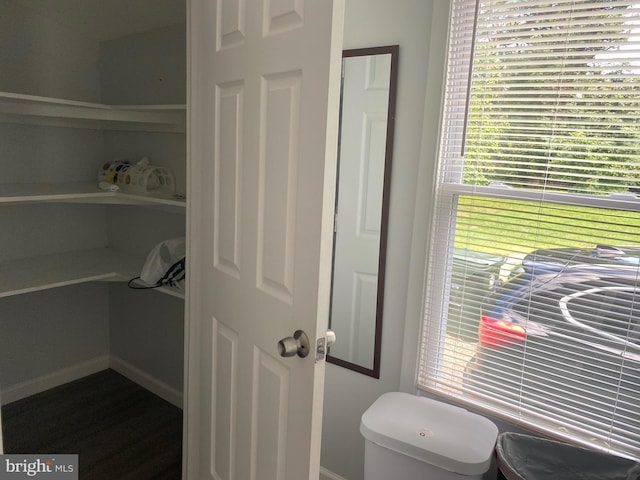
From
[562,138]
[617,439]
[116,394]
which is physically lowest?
[116,394]

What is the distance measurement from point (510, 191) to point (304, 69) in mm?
809

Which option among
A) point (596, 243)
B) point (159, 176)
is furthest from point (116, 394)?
point (596, 243)

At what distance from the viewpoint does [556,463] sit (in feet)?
4.24

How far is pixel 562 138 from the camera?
1.46 meters

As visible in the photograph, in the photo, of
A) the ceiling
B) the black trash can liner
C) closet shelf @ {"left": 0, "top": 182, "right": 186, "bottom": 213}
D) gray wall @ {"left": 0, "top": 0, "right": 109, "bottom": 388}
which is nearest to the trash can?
the black trash can liner

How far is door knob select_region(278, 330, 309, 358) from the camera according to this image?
4.01 feet

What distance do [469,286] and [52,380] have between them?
246 cm

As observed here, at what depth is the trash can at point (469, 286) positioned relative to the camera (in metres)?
1.66

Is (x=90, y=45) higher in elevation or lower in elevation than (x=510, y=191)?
higher

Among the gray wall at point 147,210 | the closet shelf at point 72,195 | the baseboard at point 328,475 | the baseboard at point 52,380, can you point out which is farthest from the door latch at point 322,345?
the baseboard at point 52,380

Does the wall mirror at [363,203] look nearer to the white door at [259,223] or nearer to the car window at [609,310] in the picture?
the white door at [259,223]

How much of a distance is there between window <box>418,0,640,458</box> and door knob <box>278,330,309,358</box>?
2.32 feet

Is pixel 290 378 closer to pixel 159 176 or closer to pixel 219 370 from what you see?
pixel 219 370

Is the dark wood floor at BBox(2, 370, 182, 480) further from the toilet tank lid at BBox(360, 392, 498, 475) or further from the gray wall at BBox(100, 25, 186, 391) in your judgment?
the toilet tank lid at BBox(360, 392, 498, 475)
